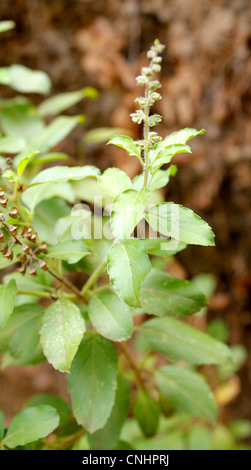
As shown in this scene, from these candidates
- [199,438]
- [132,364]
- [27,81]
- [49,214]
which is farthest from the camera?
[199,438]

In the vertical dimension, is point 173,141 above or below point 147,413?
above

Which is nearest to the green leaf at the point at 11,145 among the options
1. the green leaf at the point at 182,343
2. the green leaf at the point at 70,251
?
the green leaf at the point at 70,251

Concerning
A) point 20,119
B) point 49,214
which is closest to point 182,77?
point 20,119

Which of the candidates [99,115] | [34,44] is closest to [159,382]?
[99,115]

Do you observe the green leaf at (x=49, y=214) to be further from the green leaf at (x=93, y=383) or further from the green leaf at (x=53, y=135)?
the green leaf at (x=93, y=383)

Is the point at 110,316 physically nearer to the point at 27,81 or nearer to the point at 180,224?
the point at 180,224
